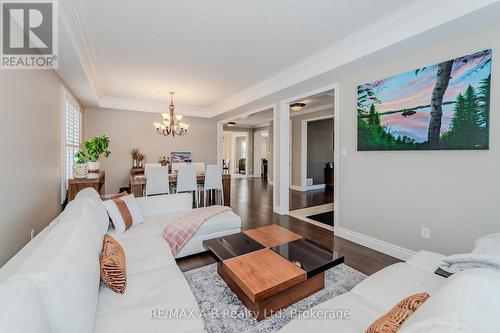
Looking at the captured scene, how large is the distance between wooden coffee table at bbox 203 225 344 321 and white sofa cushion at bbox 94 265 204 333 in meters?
0.41

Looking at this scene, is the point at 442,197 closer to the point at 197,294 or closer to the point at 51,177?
the point at 197,294

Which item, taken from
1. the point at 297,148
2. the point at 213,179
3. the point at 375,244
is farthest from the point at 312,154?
the point at 375,244

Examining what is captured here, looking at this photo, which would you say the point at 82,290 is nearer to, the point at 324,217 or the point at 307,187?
the point at 324,217

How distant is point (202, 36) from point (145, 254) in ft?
7.93

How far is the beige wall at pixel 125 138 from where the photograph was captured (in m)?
5.45

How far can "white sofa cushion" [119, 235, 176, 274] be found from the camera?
1677mm

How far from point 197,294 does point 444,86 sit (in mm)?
3073

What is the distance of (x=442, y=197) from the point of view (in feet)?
7.58

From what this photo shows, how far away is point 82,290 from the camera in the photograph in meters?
1.02

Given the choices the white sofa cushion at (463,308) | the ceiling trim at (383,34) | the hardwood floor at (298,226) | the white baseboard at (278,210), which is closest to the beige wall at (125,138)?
the hardwood floor at (298,226)

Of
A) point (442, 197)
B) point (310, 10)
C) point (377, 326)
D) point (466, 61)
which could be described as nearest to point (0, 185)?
point (377, 326)

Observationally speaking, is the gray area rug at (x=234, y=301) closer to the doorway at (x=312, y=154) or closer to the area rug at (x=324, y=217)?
the area rug at (x=324, y=217)

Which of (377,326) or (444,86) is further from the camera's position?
(444,86)

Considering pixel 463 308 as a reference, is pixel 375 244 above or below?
below
